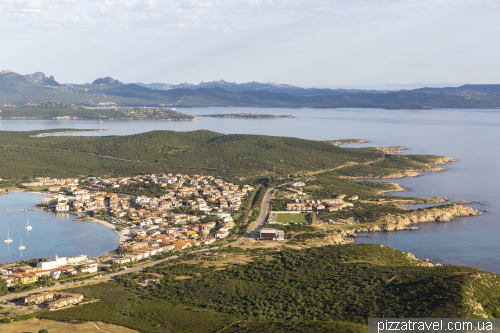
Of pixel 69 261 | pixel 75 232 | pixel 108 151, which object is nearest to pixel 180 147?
pixel 108 151

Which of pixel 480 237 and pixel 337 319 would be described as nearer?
pixel 337 319

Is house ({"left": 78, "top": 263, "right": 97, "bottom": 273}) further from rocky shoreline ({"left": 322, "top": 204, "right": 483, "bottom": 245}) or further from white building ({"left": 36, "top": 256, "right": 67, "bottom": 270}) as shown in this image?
rocky shoreline ({"left": 322, "top": 204, "right": 483, "bottom": 245})

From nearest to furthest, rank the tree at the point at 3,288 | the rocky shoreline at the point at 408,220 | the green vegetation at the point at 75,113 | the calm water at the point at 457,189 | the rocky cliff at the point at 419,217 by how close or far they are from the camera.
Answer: the tree at the point at 3,288
the calm water at the point at 457,189
the rocky shoreline at the point at 408,220
the rocky cliff at the point at 419,217
the green vegetation at the point at 75,113

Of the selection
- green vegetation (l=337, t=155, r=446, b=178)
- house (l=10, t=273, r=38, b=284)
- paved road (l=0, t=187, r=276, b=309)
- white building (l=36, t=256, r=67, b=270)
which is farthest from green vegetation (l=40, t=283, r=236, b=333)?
green vegetation (l=337, t=155, r=446, b=178)

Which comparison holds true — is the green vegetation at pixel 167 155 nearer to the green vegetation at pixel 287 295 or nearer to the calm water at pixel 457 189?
the calm water at pixel 457 189

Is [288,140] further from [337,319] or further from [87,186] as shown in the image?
[337,319]

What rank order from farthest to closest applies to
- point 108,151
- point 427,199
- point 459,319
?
point 108,151, point 427,199, point 459,319

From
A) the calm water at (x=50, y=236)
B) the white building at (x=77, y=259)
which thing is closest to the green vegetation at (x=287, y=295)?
the white building at (x=77, y=259)

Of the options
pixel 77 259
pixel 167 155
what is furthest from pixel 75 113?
pixel 77 259
